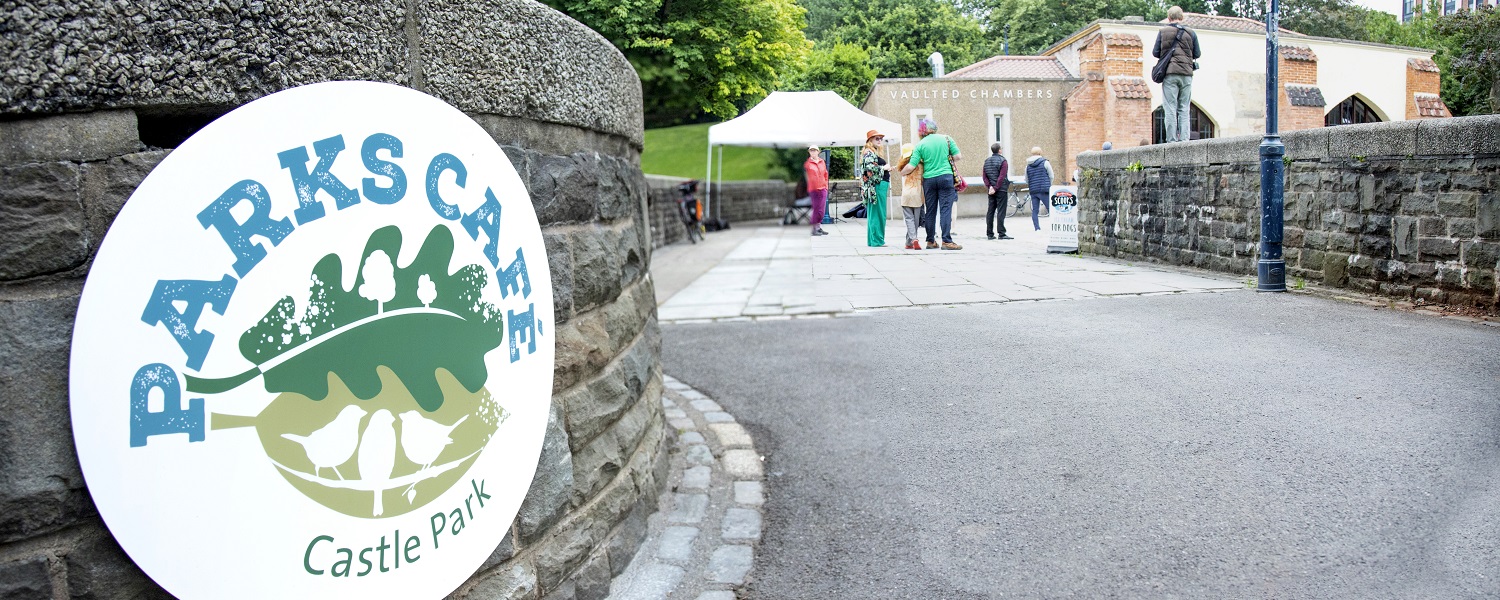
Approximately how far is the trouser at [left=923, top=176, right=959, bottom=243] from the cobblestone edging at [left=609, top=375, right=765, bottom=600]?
34.7 feet

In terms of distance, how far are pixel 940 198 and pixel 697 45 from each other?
6056mm

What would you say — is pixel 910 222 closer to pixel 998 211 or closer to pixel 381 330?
pixel 998 211

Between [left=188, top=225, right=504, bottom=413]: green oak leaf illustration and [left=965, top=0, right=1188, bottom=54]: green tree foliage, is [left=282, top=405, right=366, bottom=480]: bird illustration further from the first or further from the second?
[left=965, top=0, right=1188, bottom=54]: green tree foliage

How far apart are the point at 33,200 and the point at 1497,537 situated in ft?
12.8

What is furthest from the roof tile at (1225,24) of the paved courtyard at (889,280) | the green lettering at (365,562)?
the green lettering at (365,562)

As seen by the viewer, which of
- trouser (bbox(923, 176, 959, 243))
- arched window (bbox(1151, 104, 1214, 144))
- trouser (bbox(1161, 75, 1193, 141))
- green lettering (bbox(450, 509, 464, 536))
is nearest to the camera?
green lettering (bbox(450, 509, 464, 536))

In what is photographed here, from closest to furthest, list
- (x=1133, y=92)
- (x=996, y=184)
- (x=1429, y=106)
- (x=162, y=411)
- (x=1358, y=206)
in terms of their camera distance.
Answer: (x=162, y=411) < (x=1358, y=206) < (x=996, y=184) < (x=1429, y=106) < (x=1133, y=92)

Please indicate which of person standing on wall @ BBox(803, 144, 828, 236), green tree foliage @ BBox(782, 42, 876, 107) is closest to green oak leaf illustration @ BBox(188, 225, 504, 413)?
person standing on wall @ BBox(803, 144, 828, 236)

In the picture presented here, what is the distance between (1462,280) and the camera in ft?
23.7

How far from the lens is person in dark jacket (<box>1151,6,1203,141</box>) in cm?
1388

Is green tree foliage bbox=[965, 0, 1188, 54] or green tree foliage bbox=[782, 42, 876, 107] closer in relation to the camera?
green tree foliage bbox=[782, 42, 876, 107]

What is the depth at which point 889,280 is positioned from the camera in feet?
36.8

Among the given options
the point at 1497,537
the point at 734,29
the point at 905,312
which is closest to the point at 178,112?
the point at 1497,537

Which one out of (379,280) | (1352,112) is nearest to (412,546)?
(379,280)
